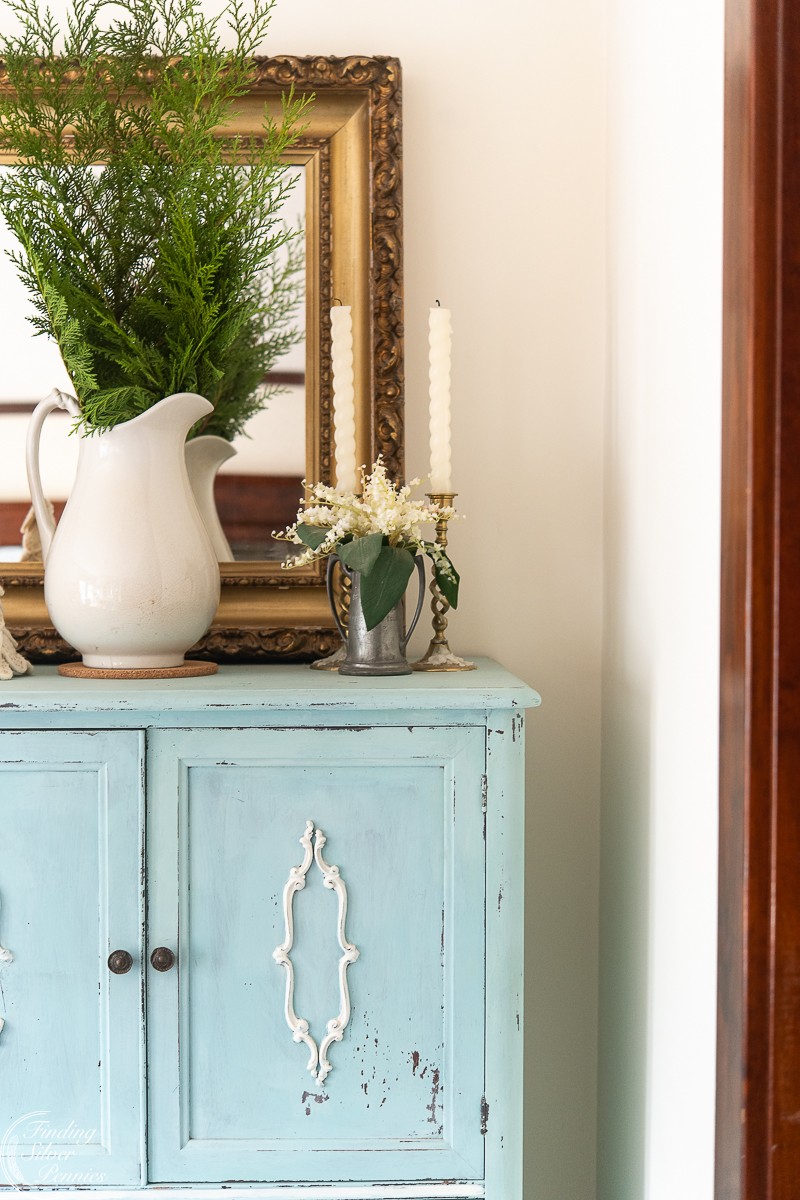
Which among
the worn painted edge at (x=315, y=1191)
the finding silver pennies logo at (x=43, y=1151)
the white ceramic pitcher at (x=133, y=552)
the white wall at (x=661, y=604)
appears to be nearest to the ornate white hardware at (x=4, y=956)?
the finding silver pennies logo at (x=43, y=1151)

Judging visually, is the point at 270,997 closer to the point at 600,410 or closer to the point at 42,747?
the point at 42,747

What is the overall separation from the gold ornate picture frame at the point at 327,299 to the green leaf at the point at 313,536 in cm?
22

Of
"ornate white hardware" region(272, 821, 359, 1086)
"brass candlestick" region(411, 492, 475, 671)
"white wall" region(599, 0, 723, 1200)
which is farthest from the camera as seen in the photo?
"brass candlestick" region(411, 492, 475, 671)

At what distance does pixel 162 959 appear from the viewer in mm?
945

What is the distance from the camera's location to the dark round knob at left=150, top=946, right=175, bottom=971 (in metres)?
0.94

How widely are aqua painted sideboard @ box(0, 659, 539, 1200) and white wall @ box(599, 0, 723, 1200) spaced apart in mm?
175

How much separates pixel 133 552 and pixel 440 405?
0.44m

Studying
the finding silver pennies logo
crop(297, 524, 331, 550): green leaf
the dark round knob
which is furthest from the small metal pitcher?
the finding silver pennies logo

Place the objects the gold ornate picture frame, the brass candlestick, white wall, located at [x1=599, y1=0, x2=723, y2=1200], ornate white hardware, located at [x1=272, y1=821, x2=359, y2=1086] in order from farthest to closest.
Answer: the gold ornate picture frame
the brass candlestick
ornate white hardware, located at [x1=272, y1=821, x2=359, y2=1086]
white wall, located at [x1=599, y1=0, x2=723, y2=1200]

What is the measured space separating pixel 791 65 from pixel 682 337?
0.93ft

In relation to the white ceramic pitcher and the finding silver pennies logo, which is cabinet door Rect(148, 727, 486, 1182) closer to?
the finding silver pennies logo

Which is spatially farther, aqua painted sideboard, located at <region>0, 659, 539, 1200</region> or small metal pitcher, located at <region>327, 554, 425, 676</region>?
small metal pitcher, located at <region>327, 554, 425, 676</region>

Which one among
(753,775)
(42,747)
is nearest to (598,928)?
(753,775)

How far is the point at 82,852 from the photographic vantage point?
96cm
